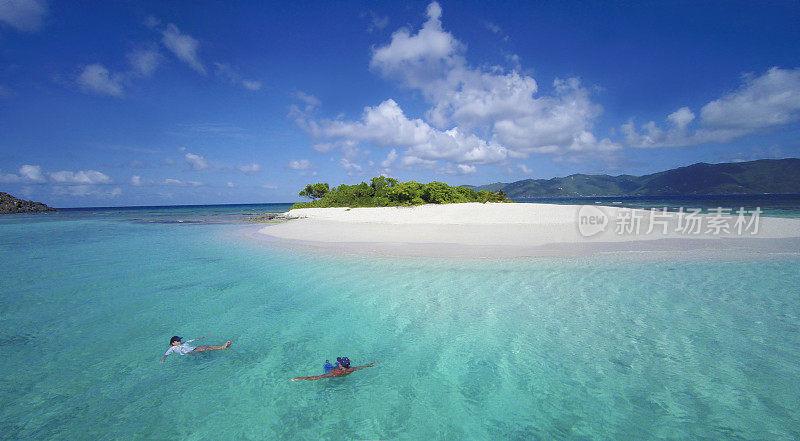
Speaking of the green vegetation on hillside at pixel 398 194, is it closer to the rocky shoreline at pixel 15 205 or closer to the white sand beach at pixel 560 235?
the white sand beach at pixel 560 235

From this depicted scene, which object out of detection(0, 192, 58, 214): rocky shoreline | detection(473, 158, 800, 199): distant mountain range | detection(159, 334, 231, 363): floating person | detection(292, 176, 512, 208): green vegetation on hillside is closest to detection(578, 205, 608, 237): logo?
detection(292, 176, 512, 208): green vegetation on hillside

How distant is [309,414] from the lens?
4562 mm

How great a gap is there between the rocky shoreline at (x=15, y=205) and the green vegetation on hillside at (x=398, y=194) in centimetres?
9794

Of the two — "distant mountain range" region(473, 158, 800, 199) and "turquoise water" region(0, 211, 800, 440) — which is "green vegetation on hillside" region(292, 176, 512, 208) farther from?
"distant mountain range" region(473, 158, 800, 199)

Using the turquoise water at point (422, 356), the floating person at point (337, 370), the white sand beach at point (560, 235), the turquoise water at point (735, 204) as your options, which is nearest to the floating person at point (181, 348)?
the turquoise water at point (422, 356)

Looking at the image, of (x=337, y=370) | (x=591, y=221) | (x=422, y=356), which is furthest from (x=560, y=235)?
(x=337, y=370)

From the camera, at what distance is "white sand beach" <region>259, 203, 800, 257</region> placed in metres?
15.6

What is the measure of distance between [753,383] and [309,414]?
23.8 ft

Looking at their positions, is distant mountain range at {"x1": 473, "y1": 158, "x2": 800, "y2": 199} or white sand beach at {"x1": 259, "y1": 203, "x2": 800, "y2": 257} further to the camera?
distant mountain range at {"x1": 473, "y1": 158, "x2": 800, "y2": 199}

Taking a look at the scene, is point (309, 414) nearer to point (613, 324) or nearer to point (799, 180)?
point (613, 324)

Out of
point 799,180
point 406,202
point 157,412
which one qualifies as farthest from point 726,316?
point 799,180

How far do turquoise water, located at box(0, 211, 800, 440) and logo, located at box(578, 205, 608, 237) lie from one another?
354 inches

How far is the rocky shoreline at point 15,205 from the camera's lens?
277 feet

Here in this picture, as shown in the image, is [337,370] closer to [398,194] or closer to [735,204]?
[398,194]
